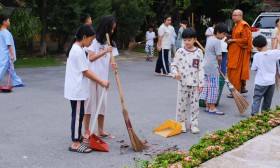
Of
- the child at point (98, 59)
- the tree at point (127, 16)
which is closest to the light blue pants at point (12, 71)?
the child at point (98, 59)

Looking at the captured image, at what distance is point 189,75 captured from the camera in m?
6.21

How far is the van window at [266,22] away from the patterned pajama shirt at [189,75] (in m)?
10.1

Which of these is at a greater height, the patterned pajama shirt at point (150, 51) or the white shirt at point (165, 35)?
the white shirt at point (165, 35)

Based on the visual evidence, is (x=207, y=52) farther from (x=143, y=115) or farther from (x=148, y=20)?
(x=148, y=20)

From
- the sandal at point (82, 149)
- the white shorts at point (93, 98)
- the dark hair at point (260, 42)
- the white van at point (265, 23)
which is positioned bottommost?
the sandal at point (82, 149)

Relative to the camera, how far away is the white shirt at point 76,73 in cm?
503

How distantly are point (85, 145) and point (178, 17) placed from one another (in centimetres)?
1743

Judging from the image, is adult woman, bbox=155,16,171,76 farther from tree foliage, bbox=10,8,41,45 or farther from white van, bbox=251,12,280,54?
tree foliage, bbox=10,8,41,45

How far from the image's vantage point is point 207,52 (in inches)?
292

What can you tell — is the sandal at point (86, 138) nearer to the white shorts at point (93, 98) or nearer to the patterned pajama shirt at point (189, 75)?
the white shorts at point (93, 98)

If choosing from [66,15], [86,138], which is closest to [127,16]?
[66,15]

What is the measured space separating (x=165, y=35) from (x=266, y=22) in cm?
553

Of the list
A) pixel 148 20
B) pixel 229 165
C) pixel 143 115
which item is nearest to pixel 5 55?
pixel 143 115

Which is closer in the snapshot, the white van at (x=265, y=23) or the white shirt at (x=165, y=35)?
the white shirt at (x=165, y=35)
